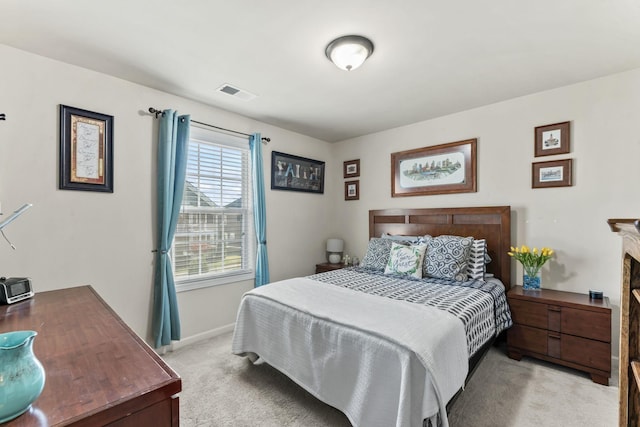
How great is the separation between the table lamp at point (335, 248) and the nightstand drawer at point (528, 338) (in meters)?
2.23

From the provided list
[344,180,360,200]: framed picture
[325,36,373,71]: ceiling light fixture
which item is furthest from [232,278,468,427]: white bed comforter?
[344,180,360,200]: framed picture

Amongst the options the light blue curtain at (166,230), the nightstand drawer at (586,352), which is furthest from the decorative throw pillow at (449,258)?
the light blue curtain at (166,230)

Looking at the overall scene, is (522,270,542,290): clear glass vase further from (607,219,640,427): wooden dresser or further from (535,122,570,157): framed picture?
(607,219,640,427): wooden dresser

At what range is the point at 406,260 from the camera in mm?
2947

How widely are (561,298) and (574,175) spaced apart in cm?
113

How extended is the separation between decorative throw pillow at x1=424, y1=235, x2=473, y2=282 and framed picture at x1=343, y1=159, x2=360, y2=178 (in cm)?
177

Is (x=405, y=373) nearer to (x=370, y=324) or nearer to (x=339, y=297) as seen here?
(x=370, y=324)

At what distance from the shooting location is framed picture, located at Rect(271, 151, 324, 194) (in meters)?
3.80

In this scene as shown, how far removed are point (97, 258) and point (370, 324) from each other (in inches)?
90.1

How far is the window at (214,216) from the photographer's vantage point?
9.88 ft

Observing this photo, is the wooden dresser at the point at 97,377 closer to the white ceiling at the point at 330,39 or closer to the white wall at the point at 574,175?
the white ceiling at the point at 330,39

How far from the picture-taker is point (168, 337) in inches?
106

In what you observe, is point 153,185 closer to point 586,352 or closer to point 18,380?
point 18,380

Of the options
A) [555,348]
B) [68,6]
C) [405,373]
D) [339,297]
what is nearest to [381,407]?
[405,373]
